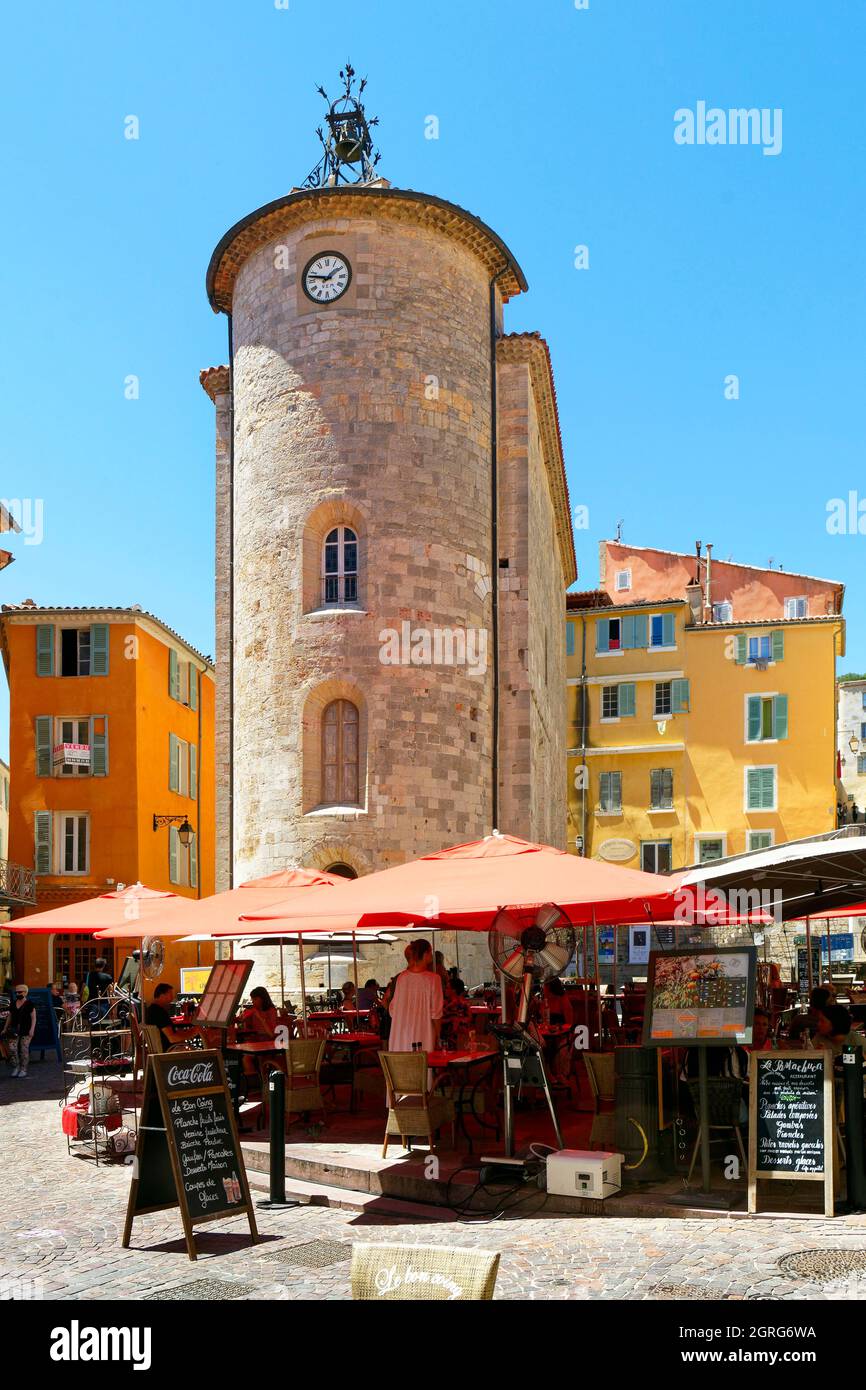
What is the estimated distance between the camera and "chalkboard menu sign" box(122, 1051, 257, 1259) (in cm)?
786

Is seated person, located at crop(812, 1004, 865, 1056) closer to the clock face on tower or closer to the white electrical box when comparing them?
the white electrical box

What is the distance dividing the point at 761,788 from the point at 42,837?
68.0 feet

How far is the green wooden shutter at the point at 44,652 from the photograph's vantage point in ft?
113

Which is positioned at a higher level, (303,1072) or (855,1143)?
(855,1143)

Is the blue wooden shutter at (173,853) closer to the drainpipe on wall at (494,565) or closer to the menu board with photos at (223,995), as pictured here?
the drainpipe on wall at (494,565)

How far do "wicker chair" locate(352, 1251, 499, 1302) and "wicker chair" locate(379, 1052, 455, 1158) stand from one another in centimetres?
601

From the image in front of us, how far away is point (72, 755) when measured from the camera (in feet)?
110

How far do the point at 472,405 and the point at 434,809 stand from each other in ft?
24.8

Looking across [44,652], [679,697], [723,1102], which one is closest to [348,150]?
[44,652]

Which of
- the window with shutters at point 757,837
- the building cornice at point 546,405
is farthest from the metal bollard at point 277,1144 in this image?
the window with shutters at point 757,837

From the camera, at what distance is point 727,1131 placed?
9.66 m

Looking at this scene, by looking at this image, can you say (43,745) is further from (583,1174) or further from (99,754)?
(583,1174)
